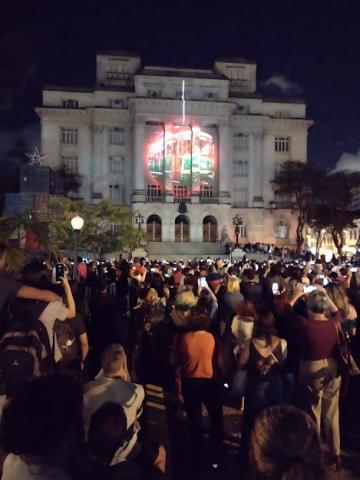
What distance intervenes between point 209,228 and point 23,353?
54.8 meters

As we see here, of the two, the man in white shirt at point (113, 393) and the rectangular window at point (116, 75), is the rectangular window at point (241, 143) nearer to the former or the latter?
the rectangular window at point (116, 75)

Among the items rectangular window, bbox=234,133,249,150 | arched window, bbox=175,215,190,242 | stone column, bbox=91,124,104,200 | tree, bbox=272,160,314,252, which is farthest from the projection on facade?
tree, bbox=272,160,314,252

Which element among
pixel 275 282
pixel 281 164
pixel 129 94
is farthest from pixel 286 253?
pixel 275 282

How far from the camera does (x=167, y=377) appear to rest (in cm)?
976

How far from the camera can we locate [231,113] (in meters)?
60.0

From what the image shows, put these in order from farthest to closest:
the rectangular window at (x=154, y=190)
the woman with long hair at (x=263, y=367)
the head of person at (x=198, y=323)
Answer: the rectangular window at (x=154, y=190)
the head of person at (x=198, y=323)
the woman with long hair at (x=263, y=367)

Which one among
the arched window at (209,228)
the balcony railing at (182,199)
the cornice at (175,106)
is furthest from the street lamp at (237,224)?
the cornice at (175,106)

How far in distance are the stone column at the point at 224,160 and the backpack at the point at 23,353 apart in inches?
2109

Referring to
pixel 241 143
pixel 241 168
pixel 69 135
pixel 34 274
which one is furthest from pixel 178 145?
pixel 34 274

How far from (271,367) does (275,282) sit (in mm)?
5586

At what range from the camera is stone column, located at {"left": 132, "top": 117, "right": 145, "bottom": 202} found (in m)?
57.0

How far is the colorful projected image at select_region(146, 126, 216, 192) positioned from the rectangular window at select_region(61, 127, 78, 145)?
8824 millimetres

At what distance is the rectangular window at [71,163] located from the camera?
2373 inches

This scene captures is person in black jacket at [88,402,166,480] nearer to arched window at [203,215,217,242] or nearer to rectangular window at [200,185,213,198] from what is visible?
rectangular window at [200,185,213,198]
